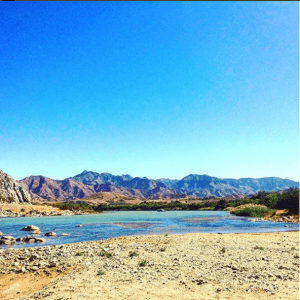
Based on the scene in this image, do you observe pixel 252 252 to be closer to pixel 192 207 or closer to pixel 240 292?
pixel 240 292

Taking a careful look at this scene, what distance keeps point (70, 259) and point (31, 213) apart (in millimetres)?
78848

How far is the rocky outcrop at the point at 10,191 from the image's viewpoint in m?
118

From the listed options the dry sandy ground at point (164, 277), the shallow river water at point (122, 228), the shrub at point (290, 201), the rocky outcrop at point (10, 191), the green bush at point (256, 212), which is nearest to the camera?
the dry sandy ground at point (164, 277)

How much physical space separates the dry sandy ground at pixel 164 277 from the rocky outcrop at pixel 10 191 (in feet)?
382

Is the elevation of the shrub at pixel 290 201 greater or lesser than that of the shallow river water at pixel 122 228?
greater

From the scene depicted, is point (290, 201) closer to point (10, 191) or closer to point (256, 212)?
point (256, 212)

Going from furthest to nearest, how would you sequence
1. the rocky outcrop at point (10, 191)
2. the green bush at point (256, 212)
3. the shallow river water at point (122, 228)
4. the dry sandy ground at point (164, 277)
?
1. the rocky outcrop at point (10, 191)
2. the green bush at point (256, 212)
3. the shallow river water at point (122, 228)
4. the dry sandy ground at point (164, 277)

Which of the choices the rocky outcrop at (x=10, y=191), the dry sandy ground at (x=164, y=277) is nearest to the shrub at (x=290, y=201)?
the dry sandy ground at (x=164, y=277)

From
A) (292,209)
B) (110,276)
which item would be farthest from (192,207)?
(110,276)

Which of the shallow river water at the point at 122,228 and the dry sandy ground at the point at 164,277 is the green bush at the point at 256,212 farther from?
the dry sandy ground at the point at 164,277

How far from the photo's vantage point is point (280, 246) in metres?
21.6

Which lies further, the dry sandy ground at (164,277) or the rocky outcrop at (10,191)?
the rocky outcrop at (10,191)

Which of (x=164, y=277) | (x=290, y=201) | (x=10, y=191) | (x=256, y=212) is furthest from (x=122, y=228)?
(x=10, y=191)

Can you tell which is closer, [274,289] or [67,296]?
[67,296]
